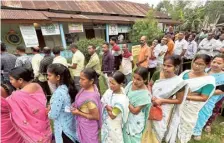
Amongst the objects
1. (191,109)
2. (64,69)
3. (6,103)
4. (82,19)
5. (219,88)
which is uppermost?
(82,19)

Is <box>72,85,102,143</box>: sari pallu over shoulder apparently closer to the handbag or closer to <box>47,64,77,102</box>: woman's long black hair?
<box>47,64,77,102</box>: woman's long black hair

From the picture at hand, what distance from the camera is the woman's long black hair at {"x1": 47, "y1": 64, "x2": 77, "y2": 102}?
76.3 inches

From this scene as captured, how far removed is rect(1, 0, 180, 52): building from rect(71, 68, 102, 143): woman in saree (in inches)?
266

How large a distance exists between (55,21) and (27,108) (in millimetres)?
7898

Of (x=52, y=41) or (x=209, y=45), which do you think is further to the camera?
(x=52, y=41)

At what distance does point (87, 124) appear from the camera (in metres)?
2.07

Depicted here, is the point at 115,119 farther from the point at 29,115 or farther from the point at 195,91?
the point at 195,91

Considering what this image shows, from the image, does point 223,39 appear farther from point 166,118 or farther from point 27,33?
point 27,33

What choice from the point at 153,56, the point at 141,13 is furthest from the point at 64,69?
the point at 141,13

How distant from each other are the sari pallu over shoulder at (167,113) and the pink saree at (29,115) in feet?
4.09

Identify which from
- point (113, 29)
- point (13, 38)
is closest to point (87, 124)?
point (13, 38)

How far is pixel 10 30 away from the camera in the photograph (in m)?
9.30

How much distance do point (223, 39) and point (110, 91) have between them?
6.10m

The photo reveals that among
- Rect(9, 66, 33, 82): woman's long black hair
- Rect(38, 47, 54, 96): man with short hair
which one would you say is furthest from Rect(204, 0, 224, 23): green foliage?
Rect(9, 66, 33, 82): woman's long black hair
